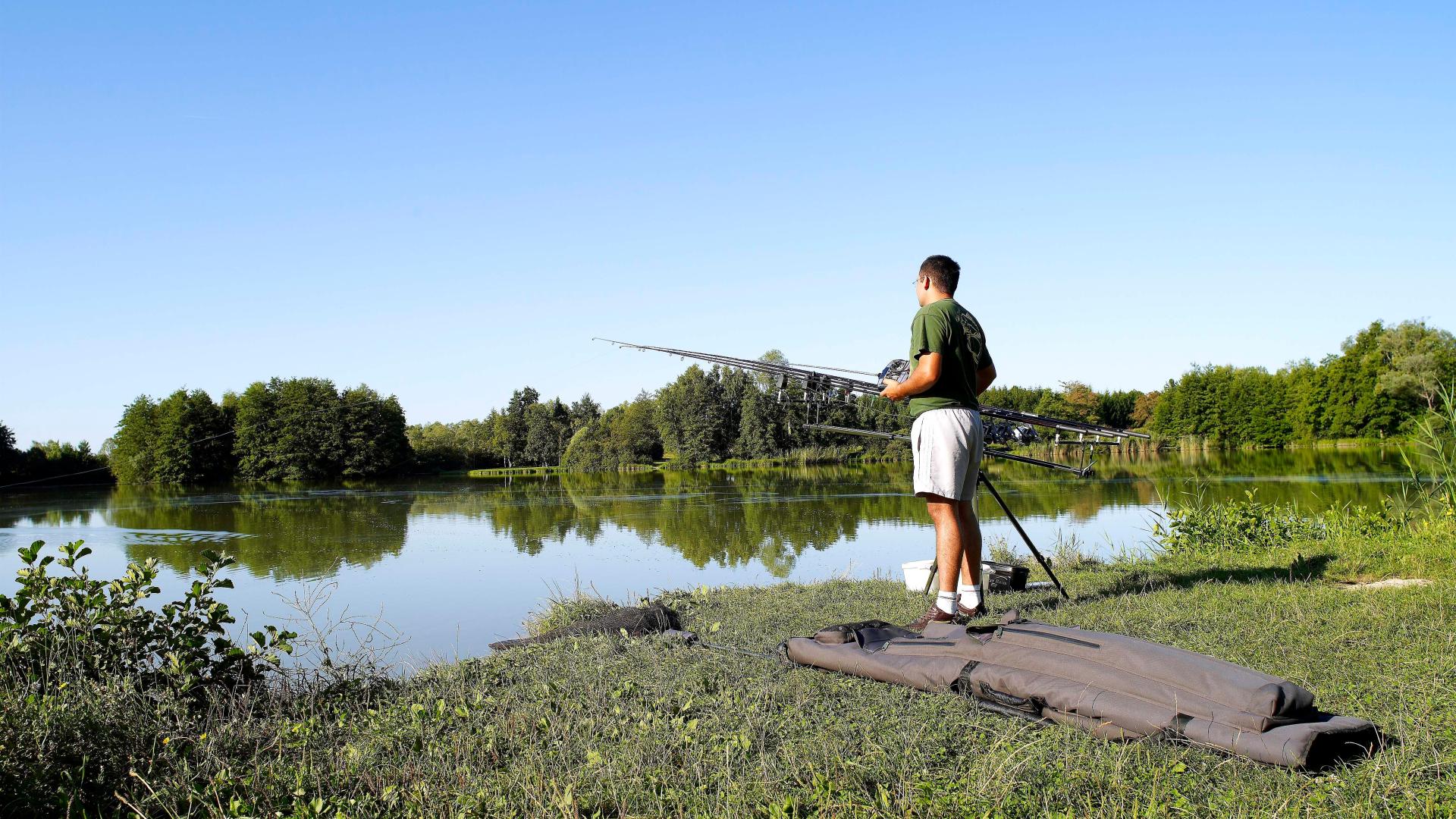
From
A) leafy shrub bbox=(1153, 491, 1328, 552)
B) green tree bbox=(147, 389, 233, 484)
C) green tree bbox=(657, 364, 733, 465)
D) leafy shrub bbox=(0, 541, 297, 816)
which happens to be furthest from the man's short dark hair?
green tree bbox=(657, 364, 733, 465)

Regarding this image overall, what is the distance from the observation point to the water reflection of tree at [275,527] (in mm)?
10906

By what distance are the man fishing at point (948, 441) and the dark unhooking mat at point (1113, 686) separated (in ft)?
2.08

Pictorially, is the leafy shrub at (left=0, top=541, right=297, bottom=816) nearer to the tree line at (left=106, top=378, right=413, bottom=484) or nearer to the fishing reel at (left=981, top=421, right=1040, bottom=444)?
the fishing reel at (left=981, top=421, right=1040, bottom=444)

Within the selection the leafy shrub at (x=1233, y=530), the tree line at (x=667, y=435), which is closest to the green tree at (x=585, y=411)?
the tree line at (x=667, y=435)

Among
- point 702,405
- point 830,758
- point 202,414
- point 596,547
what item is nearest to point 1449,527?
point 830,758

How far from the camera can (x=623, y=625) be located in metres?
4.59

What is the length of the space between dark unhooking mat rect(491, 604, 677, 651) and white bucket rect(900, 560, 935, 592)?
1.57 m

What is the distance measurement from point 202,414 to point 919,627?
158 feet

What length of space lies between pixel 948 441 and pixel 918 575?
66.4 inches

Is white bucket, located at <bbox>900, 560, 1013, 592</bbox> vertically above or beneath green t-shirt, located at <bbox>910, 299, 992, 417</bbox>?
beneath

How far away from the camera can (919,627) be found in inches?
156

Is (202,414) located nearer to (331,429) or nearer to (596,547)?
(331,429)

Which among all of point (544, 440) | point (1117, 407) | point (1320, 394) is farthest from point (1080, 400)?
point (544, 440)

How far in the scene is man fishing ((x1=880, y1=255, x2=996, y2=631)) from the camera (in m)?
4.02
